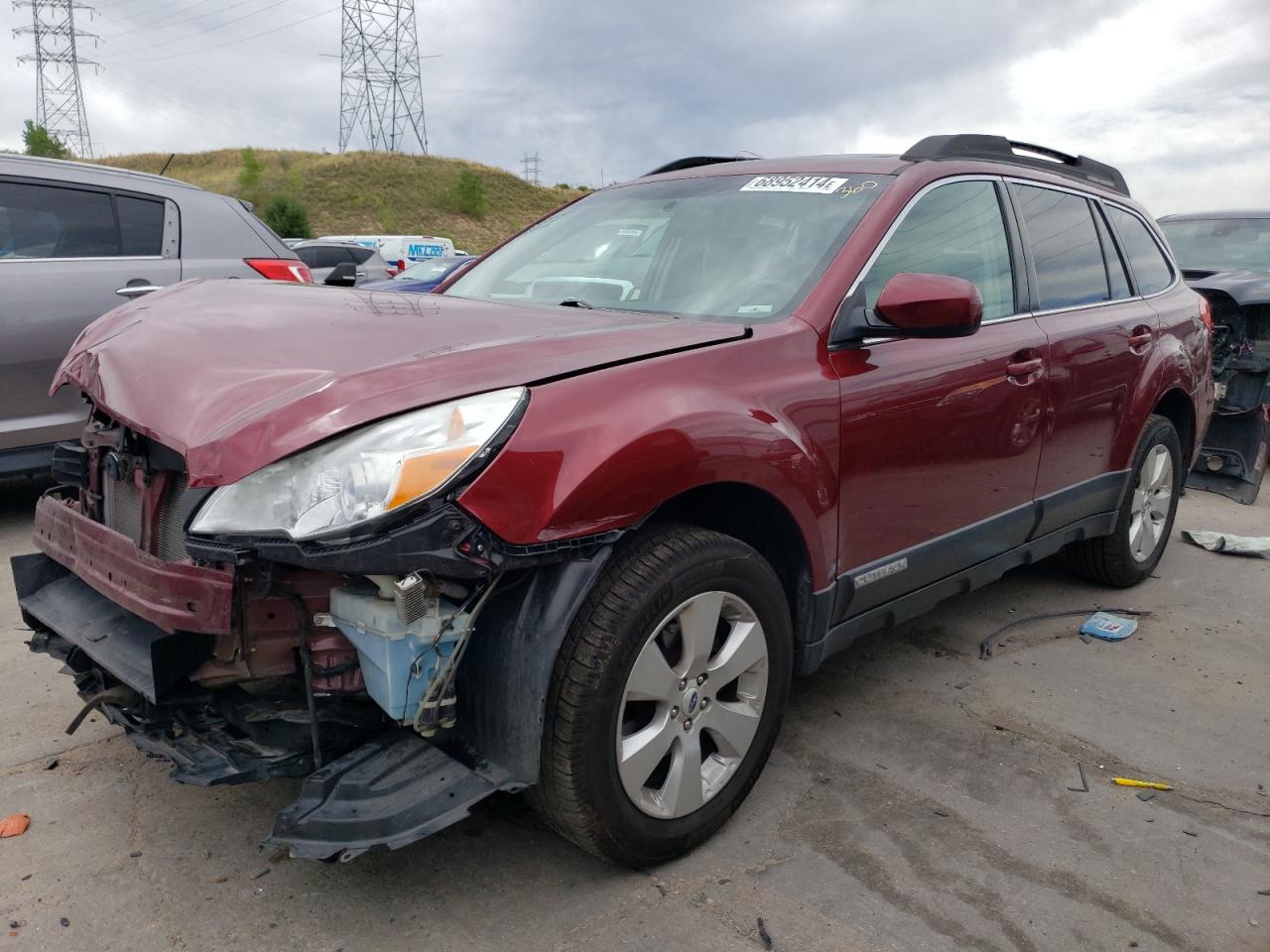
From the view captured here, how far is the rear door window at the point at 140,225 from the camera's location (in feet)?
17.2

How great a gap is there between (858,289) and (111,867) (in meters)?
2.35

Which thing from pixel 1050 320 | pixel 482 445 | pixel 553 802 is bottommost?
pixel 553 802

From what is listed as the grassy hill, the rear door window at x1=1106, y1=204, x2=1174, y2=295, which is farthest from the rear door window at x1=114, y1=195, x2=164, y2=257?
the grassy hill

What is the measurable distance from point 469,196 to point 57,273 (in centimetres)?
6105

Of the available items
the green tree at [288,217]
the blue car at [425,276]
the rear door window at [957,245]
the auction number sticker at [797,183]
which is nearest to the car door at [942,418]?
the rear door window at [957,245]

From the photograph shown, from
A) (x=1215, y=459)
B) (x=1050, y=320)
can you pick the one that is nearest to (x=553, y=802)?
(x=1050, y=320)

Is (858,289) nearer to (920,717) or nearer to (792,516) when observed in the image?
(792,516)

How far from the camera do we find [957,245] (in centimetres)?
315

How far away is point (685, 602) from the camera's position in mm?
2172

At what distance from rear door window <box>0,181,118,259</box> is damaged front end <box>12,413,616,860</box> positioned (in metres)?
3.52

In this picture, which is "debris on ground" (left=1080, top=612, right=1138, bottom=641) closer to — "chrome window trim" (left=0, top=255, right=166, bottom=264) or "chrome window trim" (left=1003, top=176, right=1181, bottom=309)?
"chrome window trim" (left=1003, top=176, right=1181, bottom=309)

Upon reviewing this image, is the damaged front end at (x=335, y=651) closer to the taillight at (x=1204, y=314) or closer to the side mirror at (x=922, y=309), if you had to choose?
the side mirror at (x=922, y=309)

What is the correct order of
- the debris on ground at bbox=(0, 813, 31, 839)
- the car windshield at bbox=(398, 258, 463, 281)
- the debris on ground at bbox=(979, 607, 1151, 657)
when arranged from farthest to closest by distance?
the car windshield at bbox=(398, 258, 463, 281) → the debris on ground at bbox=(979, 607, 1151, 657) → the debris on ground at bbox=(0, 813, 31, 839)

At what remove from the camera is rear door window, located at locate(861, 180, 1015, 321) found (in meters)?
2.84
